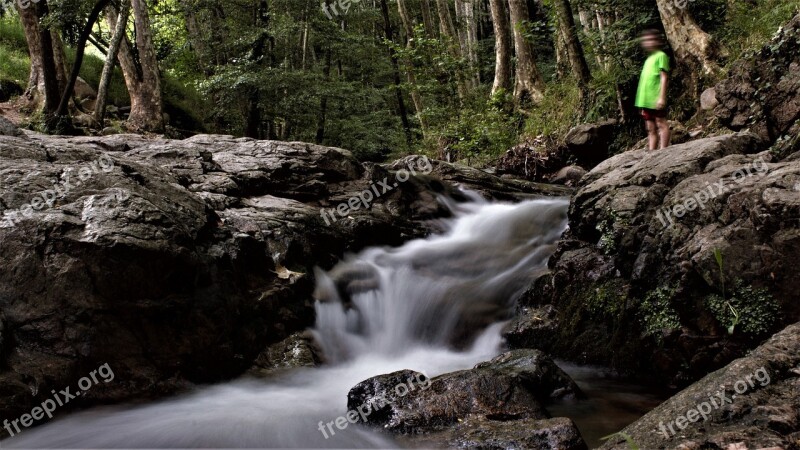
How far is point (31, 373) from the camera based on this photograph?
4.14m

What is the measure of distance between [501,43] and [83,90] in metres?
11.7

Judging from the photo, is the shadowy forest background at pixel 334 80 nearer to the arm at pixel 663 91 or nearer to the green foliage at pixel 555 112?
the green foliage at pixel 555 112

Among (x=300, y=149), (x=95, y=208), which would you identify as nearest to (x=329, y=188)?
(x=300, y=149)

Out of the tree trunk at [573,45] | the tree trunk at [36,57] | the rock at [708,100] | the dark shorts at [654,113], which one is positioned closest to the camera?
the dark shorts at [654,113]

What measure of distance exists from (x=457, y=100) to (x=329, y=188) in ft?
29.2

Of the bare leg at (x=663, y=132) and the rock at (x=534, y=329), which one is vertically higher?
the bare leg at (x=663, y=132)

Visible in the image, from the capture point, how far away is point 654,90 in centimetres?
772

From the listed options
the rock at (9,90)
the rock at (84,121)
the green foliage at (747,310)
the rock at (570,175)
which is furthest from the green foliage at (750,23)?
the rock at (9,90)

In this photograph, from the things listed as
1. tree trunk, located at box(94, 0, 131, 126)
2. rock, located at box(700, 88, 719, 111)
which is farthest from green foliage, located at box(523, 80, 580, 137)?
tree trunk, located at box(94, 0, 131, 126)

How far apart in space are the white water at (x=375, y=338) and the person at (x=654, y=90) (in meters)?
1.69

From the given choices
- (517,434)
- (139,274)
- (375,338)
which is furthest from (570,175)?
(139,274)

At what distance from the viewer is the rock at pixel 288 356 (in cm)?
549

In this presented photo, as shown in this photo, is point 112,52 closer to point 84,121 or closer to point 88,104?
point 84,121

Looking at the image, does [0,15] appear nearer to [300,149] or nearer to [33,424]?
[300,149]
